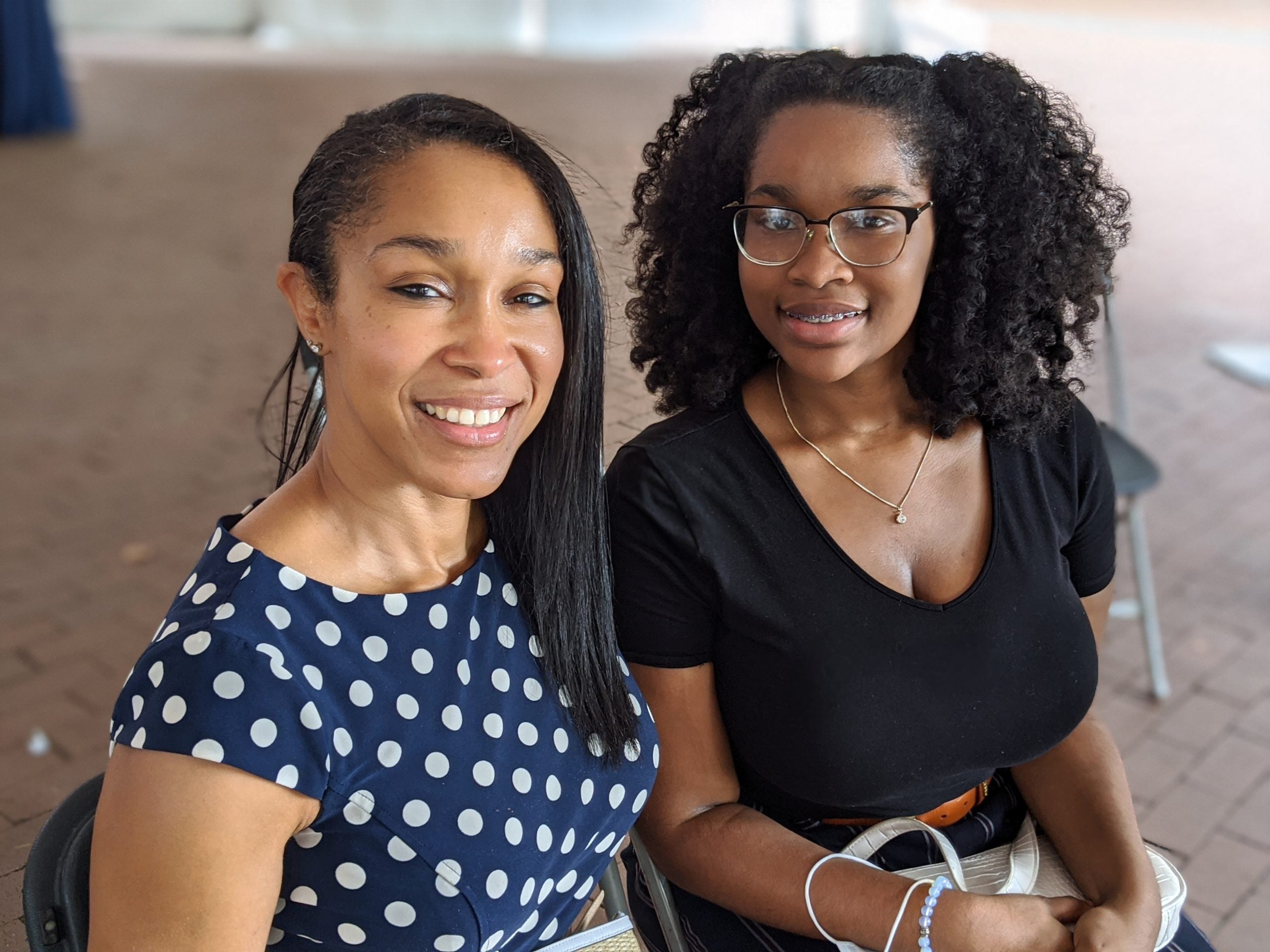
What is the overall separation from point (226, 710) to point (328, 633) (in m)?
0.18

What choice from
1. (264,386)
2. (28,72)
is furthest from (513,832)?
(28,72)

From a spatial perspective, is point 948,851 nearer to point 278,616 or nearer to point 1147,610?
point 278,616

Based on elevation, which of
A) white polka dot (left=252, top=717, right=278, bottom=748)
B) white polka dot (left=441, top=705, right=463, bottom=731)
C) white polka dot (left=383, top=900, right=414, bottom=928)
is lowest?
white polka dot (left=383, top=900, right=414, bottom=928)

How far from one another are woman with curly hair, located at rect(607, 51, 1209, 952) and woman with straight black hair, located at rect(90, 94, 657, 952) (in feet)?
0.55

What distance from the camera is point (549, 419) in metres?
1.63

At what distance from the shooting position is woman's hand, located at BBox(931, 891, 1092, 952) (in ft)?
5.20

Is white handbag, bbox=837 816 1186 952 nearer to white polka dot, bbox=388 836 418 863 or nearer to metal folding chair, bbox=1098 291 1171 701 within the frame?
white polka dot, bbox=388 836 418 863

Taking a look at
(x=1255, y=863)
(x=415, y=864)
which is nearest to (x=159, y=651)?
(x=415, y=864)

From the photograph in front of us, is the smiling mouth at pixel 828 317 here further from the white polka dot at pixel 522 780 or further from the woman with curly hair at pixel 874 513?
the white polka dot at pixel 522 780

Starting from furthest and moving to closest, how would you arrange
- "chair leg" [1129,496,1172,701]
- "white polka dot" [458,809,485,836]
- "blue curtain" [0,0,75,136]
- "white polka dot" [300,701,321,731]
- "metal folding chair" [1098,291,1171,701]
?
"blue curtain" [0,0,75,136] → "chair leg" [1129,496,1172,701] → "metal folding chair" [1098,291,1171,701] → "white polka dot" [458,809,485,836] → "white polka dot" [300,701,321,731]

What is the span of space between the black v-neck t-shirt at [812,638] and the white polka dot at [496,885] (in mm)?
404

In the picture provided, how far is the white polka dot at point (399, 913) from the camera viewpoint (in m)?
1.33

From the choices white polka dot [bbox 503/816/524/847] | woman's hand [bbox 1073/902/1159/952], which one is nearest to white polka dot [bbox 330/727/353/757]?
white polka dot [bbox 503/816/524/847]

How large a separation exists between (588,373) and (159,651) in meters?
0.64
